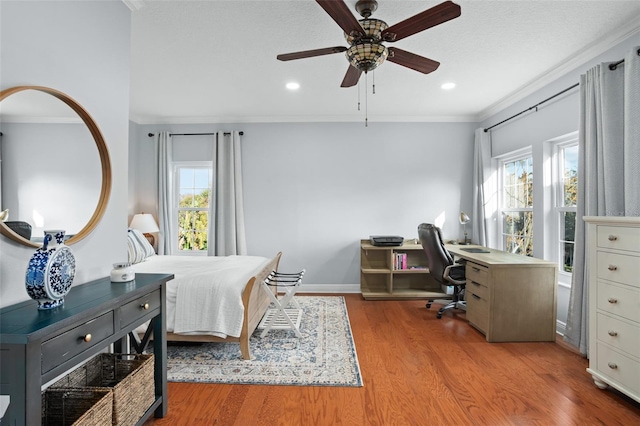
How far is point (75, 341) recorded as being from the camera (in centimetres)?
126

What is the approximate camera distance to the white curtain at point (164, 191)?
4.81 m

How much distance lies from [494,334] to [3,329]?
3.37m

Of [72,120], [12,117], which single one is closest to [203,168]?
[72,120]

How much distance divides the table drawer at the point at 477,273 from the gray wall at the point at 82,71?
303cm

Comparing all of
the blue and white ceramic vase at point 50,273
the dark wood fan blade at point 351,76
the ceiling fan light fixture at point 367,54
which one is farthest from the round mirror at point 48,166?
the dark wood fan blade at point 351,76

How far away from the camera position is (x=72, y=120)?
Answer: 5.50 ft

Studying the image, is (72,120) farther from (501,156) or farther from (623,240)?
(501,156)

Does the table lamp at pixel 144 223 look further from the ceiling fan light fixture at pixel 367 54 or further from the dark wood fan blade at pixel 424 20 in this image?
the dark wood fan blade at pixel 424 20

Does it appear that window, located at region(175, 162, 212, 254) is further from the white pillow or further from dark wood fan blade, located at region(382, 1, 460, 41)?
dark wood fan blade, located at region(382, 1, 460, 41)

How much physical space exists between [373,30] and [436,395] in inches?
92.5

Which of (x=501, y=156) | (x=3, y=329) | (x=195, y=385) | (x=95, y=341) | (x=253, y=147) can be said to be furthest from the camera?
(x=253, y=147)

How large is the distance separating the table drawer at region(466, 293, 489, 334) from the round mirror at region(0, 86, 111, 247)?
322 centimetres

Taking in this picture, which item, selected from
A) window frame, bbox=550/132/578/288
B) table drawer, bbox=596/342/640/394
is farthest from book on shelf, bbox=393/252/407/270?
table drawer, bbox=596/342/640/394

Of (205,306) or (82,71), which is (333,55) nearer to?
(82,71)
